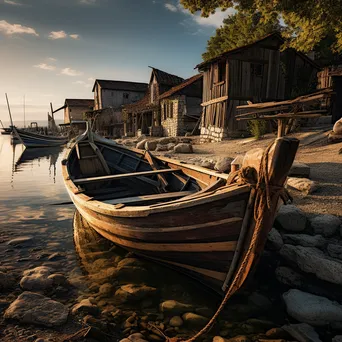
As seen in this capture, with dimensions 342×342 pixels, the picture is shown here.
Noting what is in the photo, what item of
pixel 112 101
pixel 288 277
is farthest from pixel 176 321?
pixel 112 101

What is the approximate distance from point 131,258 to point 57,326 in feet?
5.63

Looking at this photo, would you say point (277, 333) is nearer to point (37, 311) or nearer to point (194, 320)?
point (194, 320)

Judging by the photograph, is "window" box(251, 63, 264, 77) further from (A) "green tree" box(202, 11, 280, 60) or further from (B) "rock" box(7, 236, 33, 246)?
(B) "rock" box(7, 236, 33, 246)

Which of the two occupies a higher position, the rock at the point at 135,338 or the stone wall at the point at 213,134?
the stone wall at the point at 213,134

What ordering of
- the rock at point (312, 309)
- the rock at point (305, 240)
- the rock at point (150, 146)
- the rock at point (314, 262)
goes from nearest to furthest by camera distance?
the rock at point (312, 309) < the rock at point (314, 262) < the rock at point (305, 240) < the rock at point (150, 146)

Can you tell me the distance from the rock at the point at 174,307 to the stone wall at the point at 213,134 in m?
14.4

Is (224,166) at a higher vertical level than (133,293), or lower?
higher

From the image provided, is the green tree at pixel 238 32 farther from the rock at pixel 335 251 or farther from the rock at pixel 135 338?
the rock at pixel 135 338

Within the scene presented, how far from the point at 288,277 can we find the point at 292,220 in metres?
1.23

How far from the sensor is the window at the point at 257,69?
16.5 m

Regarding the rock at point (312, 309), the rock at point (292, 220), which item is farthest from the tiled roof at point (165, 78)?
the rock at point (312, 309)

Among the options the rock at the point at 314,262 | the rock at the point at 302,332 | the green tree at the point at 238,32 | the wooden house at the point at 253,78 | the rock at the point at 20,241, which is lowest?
the rock at the point at 20,241

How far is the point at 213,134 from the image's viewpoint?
18.1 m

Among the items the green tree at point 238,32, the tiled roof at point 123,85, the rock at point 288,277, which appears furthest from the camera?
the tiled roof at point 123,85
